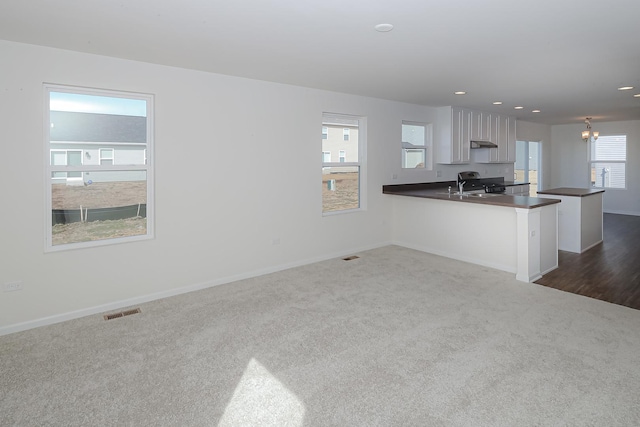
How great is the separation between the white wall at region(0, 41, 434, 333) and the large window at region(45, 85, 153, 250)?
10 centimetres

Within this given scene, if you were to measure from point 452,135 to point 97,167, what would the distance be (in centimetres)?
538

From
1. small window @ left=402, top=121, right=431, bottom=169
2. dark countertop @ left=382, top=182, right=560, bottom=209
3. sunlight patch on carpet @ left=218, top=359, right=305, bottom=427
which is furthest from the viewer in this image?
small window @ left=402, top=121, right=431, bottom=169

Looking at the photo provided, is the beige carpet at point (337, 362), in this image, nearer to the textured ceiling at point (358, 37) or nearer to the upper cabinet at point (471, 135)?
the textured ceiling at point (358, 37)

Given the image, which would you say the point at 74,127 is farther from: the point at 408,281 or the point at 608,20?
the point at 608,20

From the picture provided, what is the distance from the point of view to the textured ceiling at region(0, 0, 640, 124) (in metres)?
2.40

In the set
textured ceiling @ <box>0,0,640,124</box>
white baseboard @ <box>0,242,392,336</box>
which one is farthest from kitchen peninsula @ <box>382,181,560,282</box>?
textured ceiling @ <box>0,0,640,124</box>

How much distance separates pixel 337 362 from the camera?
8.29 feet

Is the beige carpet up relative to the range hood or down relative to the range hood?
down

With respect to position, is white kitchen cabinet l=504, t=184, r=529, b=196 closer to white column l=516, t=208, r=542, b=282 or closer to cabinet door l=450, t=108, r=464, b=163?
cabinet door l=450, t=108, r=464, b=163

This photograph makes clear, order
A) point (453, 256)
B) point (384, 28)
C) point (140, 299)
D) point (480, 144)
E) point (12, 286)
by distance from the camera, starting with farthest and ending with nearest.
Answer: point (480, 144), point (453, 256), point (140, 299), point (12, 286), point (384, 28)

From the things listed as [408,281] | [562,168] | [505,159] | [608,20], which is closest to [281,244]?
[408,281]

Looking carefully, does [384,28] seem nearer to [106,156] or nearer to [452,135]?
[106,156]

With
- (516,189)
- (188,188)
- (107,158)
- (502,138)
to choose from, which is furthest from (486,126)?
(107,158)

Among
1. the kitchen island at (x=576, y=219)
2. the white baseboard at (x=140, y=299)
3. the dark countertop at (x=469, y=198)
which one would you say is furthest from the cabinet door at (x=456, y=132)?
the white baseboard at (x=140, y=299)
